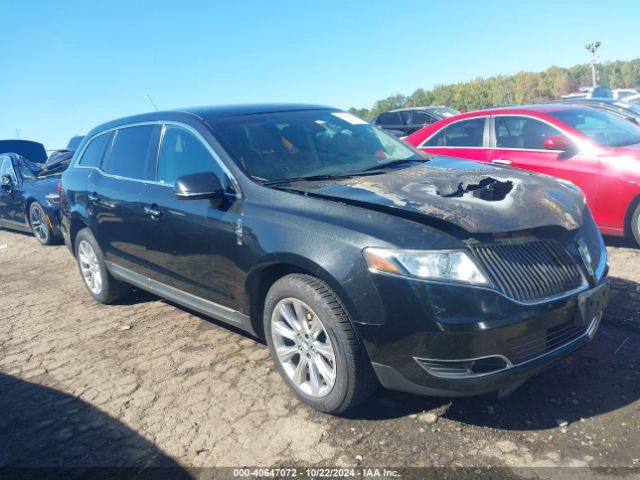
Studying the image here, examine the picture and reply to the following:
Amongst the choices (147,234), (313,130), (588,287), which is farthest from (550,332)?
(147,234)

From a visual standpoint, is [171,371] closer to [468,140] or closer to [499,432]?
[499,432]

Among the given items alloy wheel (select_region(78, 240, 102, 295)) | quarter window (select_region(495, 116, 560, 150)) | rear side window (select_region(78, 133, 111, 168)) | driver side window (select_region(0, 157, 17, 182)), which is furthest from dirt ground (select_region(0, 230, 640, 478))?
driver side window (select_region(0, 157, 17, 182))

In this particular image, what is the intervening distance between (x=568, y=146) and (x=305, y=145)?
352cm

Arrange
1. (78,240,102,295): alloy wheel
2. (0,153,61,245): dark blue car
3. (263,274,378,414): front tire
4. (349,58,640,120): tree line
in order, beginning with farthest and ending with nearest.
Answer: (349,58,640,120): tree line, (0,153,61,245): dark blue car, (78,240,102,295): alloy wheel, (263,274,378,414): front tire

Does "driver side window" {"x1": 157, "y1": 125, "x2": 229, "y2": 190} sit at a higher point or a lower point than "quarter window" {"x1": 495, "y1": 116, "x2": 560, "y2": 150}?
higher

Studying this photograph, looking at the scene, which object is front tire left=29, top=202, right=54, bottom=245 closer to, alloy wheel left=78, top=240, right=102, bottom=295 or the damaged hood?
alloy wheel left=78, top=240, right=102, bottom=295

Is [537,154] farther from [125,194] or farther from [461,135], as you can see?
[125,194]

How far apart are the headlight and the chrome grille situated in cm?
7

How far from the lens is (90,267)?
5.64m

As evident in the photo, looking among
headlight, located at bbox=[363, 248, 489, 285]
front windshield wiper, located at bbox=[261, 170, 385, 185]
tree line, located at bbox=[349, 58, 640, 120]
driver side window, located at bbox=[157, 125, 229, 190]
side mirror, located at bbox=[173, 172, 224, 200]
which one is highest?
driver side window, located at bbox=[157, 125, 229, 190]

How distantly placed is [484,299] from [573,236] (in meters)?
0.84

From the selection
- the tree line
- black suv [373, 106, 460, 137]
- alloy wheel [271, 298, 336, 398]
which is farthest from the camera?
the tree line

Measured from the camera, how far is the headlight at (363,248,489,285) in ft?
8.52

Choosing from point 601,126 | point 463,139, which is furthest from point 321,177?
point 601,126
